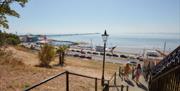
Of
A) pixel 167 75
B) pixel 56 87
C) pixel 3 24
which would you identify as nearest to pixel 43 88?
pixel 56 87

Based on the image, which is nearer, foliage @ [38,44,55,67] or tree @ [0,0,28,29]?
tree @ [0,0,28,29]

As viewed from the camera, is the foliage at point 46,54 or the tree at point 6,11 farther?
the foliage at point 46,54

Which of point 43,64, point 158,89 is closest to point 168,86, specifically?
point 158,89

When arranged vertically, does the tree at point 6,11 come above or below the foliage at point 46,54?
above

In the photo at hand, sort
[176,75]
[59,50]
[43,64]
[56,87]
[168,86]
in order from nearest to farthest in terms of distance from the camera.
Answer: [176,75] → [168,86] → [56,87] → [43,64] → [59,50]

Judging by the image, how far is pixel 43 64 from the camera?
2183cm

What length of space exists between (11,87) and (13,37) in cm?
372

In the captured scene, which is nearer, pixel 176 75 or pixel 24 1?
pixel 176 75

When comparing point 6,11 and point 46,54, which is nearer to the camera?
point 6,11

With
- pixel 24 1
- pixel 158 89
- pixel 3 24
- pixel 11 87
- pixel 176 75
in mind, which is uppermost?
pixel 24 1

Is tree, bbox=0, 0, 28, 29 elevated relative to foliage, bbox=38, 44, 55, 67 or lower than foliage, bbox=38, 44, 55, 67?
elevated

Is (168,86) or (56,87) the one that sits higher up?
(168,86)

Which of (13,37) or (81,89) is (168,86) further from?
(13,37)

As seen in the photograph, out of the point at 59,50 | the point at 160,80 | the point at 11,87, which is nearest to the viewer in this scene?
the point at 160,80
